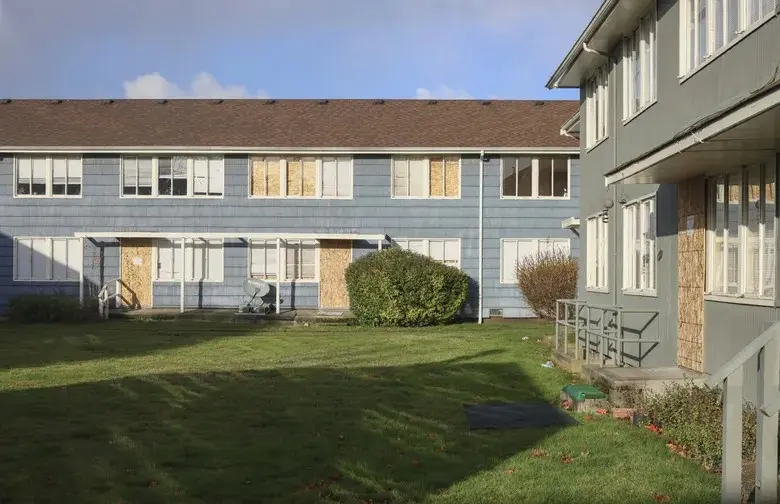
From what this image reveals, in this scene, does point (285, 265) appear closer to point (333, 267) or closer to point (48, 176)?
point (333, 267)

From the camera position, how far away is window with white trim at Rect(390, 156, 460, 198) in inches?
1161

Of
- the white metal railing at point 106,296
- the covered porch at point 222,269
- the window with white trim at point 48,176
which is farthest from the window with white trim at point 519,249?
the window with white trim at point 48,176

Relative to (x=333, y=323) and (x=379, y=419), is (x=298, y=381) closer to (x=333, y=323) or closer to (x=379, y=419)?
(x=379, y=419)

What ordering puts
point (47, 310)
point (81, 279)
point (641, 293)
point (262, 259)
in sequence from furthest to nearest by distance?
point (262, 259)
point (81, 279)
point (47, 310)
point (641, 293)

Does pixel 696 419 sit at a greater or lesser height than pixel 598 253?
lesser

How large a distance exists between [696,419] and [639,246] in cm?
611

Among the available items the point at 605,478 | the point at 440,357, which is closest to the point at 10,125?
the point at 440,357

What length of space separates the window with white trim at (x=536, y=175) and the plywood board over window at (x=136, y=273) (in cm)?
1128

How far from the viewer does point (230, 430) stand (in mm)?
10242

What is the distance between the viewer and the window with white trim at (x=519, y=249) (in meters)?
29.3

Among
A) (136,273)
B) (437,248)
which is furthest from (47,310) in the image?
(437,248)

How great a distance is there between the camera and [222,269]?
2981 centimetres

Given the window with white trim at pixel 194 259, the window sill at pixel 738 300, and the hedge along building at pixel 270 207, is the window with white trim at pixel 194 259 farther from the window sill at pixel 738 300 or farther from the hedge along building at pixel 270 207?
the window sill at pixel 738 300

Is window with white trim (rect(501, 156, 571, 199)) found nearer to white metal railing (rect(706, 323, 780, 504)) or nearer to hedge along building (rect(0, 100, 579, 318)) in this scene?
hedge along building (rect(0, 100, 579, 318))
